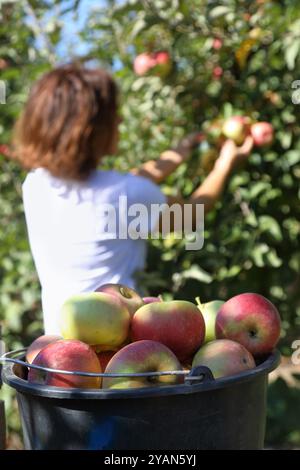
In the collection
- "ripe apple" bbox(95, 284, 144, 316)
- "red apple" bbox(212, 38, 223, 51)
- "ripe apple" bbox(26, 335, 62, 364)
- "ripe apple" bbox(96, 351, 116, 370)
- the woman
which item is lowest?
"ripe apple" bbox(96, 351, 116, 370)

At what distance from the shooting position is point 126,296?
109 cm

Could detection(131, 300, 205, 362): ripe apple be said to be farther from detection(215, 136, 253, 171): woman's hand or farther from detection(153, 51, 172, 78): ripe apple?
detection(153, 51, 172, 78): ripe apple

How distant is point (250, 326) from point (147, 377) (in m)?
0.20

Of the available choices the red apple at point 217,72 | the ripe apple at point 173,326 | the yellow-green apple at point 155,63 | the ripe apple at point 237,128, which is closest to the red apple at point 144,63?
the yellow-green apple at point 155,63

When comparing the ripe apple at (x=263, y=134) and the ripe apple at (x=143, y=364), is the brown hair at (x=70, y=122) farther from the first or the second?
the ripe apple at (x=143, y=364)

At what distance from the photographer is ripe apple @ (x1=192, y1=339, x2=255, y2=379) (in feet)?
2.96

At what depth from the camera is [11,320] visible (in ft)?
8.65

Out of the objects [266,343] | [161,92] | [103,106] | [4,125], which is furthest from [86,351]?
[4,125]

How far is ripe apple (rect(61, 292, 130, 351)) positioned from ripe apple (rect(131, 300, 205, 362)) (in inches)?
0.9

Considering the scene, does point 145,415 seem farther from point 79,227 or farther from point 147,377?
point 79,227

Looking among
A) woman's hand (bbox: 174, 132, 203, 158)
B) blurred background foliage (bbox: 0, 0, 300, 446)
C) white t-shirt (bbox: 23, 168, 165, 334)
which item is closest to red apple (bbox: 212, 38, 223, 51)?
blurred background foliage (bbox: 0, 0, 300, 446)

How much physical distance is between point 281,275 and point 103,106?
3.32 ft

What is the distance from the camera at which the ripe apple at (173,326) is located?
3.16 ft
